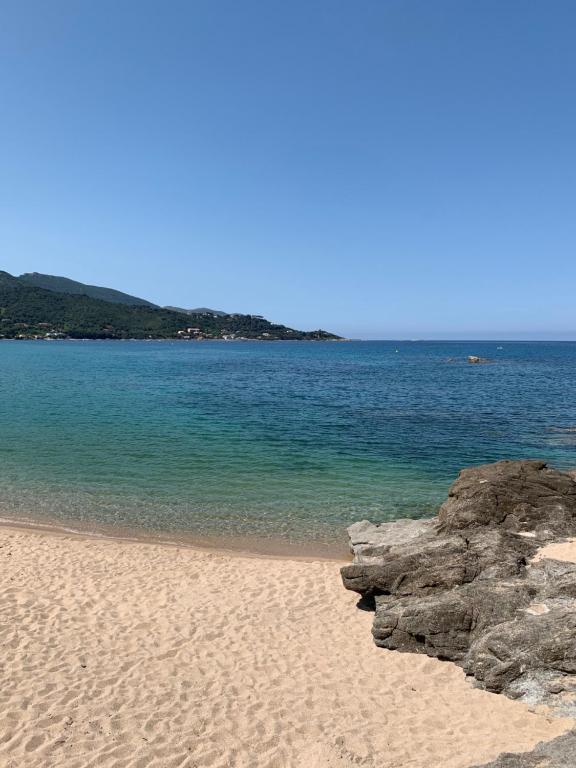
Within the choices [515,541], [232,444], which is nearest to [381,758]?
[515,541]

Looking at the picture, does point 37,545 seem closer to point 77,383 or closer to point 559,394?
point 77,383

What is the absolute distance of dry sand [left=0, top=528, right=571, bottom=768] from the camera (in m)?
7.67

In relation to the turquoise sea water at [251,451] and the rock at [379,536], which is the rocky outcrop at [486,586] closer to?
the rock at [379,536]

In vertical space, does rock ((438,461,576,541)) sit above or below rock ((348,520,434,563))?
above

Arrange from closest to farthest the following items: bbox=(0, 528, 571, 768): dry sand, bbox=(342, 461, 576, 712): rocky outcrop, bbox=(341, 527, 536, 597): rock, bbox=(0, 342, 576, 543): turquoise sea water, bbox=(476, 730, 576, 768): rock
A: bbox=(476, 730, 576, 768): rock < bbox=(0, 528, 571, 768): dry sand < bbox=(342, 461, 576, 712): rocky outcrop < bbox=(341, 527, 536, 597): rock < bbox=(0, 342, 576, 543): turquoise sea water

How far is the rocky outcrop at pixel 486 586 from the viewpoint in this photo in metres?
9.02

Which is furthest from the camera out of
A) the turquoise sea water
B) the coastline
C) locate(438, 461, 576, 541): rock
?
the turquoise sea water

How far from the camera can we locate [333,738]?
8055 mm

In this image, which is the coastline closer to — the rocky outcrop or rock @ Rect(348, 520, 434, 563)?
rock @ Rect(348, 520, 434, 563)

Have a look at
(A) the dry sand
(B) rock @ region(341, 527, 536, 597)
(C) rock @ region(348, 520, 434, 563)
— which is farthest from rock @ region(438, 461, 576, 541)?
(A) the dry sand

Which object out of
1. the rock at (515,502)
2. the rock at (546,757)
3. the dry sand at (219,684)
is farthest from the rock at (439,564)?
the rock at (546,757)

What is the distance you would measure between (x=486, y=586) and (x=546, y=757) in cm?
436

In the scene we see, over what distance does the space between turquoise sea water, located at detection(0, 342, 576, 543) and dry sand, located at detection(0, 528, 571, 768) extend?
4.91m

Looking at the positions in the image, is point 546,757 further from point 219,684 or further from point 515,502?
point 515,502
